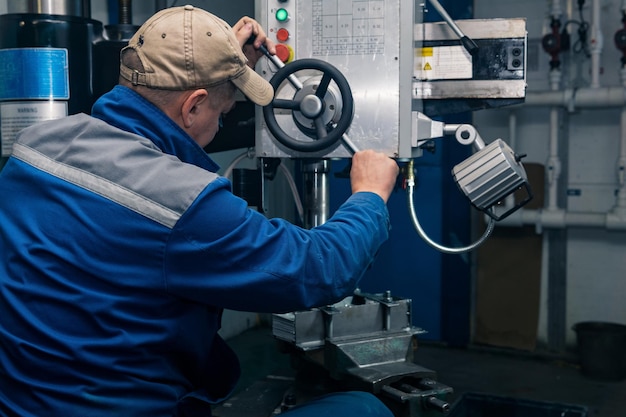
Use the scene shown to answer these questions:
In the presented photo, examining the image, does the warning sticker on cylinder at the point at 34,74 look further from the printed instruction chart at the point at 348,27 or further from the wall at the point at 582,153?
the wall at the point at 582,153

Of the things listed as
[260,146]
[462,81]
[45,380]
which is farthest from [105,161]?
[462,81]

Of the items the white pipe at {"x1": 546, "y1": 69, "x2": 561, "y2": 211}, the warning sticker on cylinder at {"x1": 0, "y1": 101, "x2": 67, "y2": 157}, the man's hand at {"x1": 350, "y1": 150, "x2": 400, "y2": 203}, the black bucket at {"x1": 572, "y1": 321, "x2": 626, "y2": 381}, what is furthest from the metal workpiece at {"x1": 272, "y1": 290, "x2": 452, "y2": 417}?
the white pipe at {"x1": 546, "y1": 69, "x2": 561, "y2": 211}

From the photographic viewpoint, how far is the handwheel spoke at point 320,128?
132cm

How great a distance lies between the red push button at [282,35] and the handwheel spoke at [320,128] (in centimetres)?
19

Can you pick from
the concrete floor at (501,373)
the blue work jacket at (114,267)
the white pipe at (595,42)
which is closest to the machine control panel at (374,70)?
the blue work jacket at (114,267)

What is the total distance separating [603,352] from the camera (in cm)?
285

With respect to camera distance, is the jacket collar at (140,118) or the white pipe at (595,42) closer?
the jacket collar at (140,118)

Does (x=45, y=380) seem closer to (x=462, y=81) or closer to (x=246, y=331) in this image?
(x=462, y=81)

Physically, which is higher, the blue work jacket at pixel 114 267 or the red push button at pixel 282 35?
the red push button at pixel 282 35

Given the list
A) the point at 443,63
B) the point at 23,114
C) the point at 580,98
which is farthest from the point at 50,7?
the point at 580,98

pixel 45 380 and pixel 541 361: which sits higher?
pixel 45 380

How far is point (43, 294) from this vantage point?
954 millimetres

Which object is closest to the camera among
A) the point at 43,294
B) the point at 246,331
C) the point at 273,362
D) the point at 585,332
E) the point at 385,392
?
the point at 43,294

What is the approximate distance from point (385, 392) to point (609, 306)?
2142 mm
